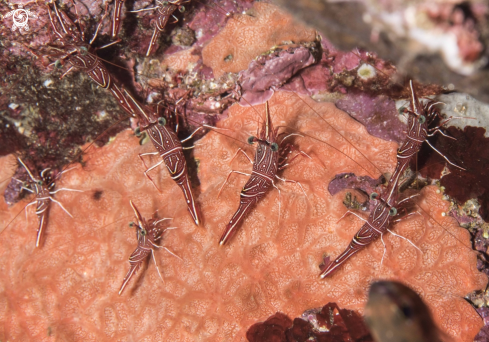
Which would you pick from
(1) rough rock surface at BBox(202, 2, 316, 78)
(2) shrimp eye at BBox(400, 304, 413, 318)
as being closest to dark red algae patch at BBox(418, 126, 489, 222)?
(1) rough rock surface at BBox(202, 2, 316, 78)

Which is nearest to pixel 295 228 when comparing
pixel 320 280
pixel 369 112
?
pixel 320 280

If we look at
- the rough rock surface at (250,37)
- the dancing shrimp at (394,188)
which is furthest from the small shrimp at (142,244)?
the rough rock surface at (250,37)

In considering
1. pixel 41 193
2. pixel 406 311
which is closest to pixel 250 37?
pixel 406 311

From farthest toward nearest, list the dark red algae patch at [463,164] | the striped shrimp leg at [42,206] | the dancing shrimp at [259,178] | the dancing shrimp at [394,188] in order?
the striped shrimp leg at [42,206] < the dancing shrimp at [259,178] < the dark red algae patch at [463,164] < the dancing shrimp at [394,188]

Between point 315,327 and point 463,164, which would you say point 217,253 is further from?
point 463,164

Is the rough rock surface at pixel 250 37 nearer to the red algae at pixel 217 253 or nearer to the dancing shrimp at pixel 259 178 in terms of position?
the red algae at pixel 217 253

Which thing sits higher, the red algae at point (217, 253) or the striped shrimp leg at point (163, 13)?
the striped shrimp leg at point (163, 13)

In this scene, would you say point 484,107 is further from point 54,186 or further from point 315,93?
point 54,186
